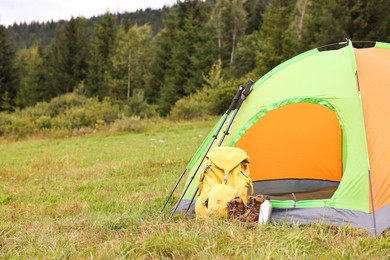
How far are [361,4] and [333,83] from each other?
17523 mm

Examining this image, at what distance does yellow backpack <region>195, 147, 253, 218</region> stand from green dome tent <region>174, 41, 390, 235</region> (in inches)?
9.4

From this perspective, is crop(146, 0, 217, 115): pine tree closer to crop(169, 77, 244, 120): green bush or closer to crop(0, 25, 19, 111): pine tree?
crop(169, 77, 244, 120): green bush

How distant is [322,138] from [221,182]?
7.85 ft

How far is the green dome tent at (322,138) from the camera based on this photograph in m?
3.78

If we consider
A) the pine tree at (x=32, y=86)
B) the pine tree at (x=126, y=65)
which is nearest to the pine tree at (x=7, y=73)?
the pine tree at (x=32, y=86)

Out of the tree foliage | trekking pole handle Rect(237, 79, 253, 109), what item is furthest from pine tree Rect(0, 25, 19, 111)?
trekking pole handle Rect(237, 79, 253, 109)

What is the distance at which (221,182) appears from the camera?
4.20m

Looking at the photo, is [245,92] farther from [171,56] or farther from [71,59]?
[71,59]

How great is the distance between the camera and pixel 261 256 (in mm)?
2793

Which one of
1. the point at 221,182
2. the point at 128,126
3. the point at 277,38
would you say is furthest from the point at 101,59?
the point at 221,182

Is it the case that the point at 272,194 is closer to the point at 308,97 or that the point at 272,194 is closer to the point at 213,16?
the point at 308,97

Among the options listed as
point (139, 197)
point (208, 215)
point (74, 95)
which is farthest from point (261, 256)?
point (74, 95)

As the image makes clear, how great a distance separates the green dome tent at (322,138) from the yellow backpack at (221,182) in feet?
0.79

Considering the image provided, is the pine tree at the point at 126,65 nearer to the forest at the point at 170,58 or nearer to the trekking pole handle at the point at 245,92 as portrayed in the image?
the forest at the point at 170,58
